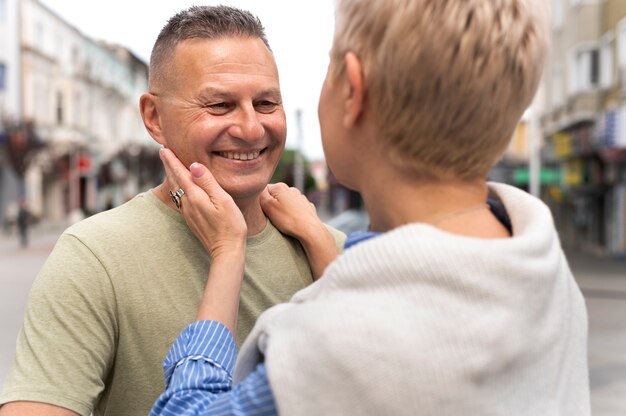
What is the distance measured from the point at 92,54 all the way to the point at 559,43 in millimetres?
31236

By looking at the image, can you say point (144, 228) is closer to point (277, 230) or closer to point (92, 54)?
point (277, 230)

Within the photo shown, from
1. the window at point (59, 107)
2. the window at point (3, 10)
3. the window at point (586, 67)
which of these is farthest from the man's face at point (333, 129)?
the window at point (59, 107)

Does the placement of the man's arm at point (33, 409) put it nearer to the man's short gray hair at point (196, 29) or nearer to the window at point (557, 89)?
the man's short gray hair at point (196, 29)

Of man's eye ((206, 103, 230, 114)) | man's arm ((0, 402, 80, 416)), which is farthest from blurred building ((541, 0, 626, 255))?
man's arm ((0, 402, 80, 416))

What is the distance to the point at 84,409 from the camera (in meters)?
1.69

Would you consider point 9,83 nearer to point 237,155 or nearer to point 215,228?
point 237,155

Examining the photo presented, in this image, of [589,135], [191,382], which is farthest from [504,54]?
[589,135]

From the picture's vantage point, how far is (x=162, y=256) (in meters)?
1.97

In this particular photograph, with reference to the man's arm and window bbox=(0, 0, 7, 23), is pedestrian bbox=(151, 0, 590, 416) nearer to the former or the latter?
the man's arm

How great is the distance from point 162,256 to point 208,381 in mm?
682

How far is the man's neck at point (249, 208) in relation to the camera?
210cm

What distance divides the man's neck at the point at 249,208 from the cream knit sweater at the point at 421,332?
3.15 ft

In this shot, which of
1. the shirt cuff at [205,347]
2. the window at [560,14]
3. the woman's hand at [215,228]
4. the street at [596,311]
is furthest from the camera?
the window at [560,14]

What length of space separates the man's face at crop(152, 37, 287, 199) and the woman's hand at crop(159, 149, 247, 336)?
4.5 inches
